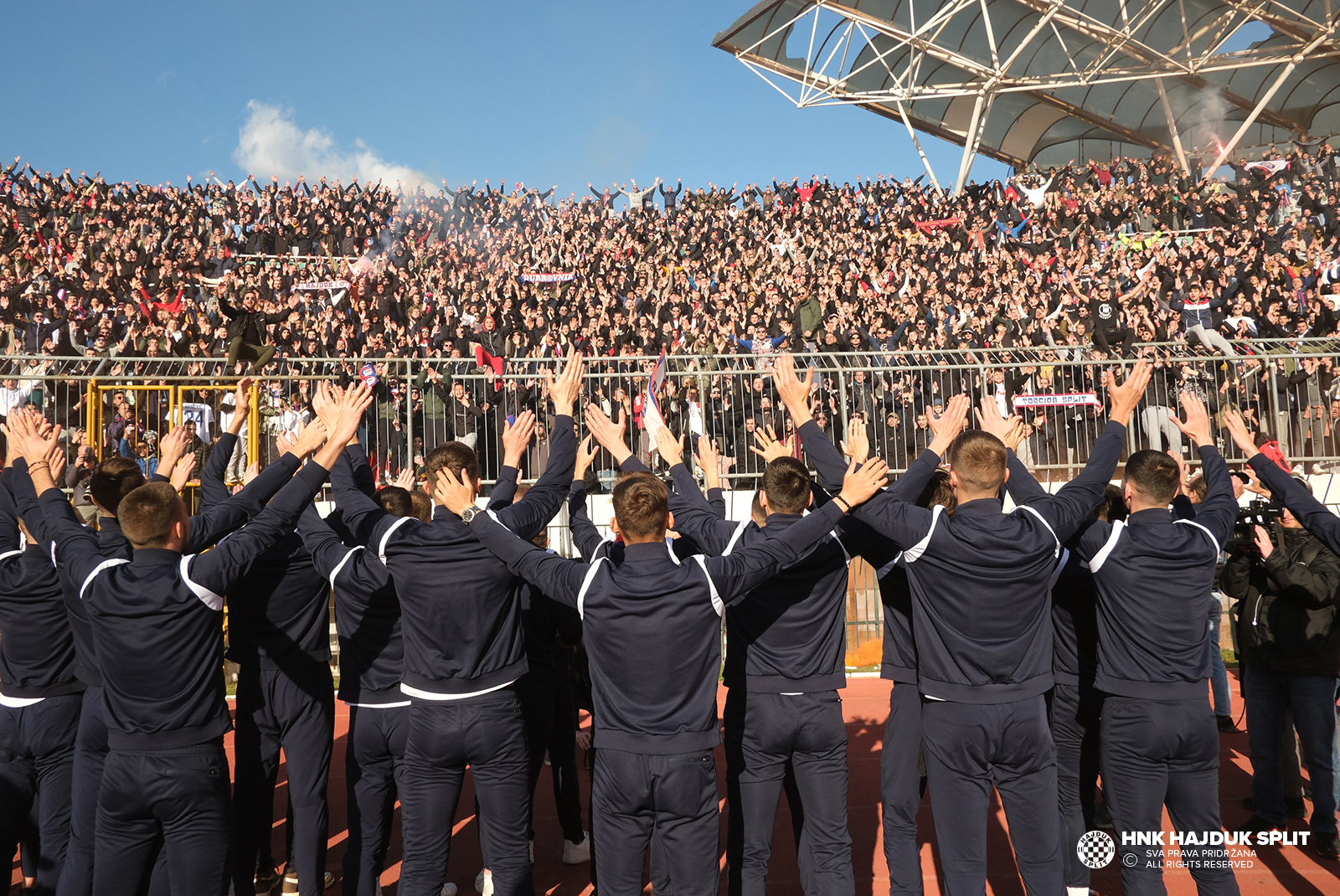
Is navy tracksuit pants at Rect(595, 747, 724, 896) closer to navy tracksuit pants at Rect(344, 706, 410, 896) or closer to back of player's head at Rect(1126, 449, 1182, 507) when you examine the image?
navy tracksuit pants at Rect(344, 706, 410, 896)

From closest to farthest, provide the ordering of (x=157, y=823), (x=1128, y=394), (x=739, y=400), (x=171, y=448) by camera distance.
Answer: (x=157, y=823) → (x=1128, y=394) → (x=171, y=448) → (x=739, y=400)

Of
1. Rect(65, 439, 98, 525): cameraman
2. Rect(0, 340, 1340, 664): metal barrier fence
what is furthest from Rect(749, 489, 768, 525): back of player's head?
Rect(65, 439, 98, 525): cameraman

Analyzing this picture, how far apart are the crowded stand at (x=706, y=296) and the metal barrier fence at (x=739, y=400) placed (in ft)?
0.14

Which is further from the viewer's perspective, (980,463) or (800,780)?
A: (800,780)

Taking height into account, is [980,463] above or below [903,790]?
above

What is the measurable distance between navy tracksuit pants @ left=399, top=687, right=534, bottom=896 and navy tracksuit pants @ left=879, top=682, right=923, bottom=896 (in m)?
1.62

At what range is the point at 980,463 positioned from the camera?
383 cm

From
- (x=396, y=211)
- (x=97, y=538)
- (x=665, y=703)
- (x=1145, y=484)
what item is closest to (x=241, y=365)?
(x=97, y=538)

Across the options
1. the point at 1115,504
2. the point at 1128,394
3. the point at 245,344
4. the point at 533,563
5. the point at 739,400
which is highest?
the point at 245,344

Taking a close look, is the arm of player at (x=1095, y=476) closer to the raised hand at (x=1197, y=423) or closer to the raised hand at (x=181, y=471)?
the raised hand at (x=1197, y=423)

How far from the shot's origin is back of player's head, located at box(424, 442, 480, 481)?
3.89m

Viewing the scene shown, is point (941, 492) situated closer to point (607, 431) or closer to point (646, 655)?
point (607, 431)

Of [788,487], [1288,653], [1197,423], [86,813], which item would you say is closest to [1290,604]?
[1288,653]

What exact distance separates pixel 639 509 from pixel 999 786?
72.8 inches
